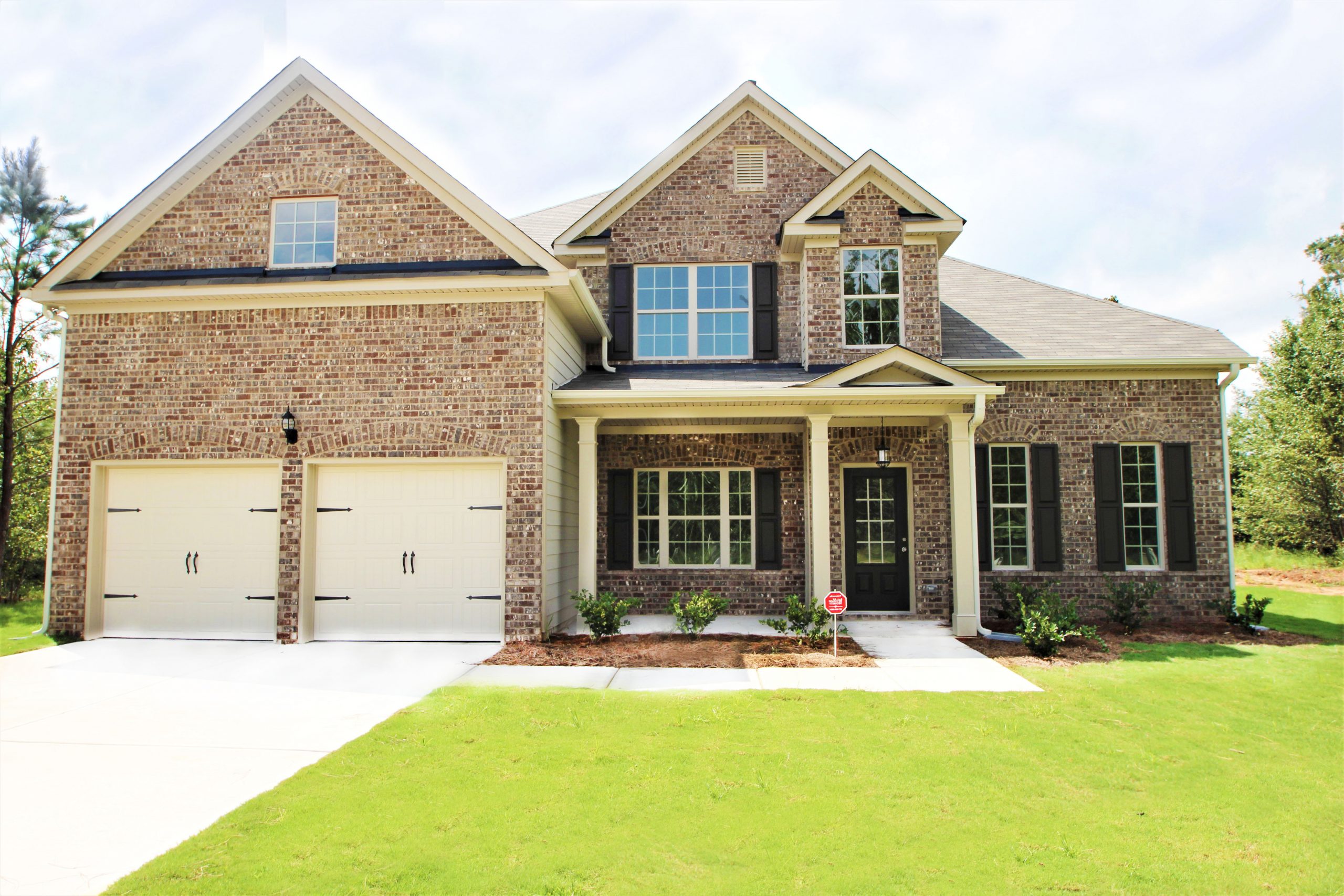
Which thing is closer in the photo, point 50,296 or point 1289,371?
point 50,296

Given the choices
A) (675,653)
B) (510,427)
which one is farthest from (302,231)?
(675,653)

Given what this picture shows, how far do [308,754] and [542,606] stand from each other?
4.22 meters

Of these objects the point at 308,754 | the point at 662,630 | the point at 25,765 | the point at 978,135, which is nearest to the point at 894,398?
the point at 978,135

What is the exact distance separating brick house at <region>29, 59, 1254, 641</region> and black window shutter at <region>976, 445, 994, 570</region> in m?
0.08

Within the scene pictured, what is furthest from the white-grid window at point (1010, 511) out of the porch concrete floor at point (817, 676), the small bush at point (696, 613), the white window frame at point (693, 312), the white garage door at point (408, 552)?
the white garage door at point (408, 552)

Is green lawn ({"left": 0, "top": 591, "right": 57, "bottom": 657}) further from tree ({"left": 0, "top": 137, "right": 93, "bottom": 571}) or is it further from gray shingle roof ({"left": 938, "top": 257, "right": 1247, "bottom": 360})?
gray shingle roof ({"left": 938, "top": 257, "right": 1247, "bottom": 360})

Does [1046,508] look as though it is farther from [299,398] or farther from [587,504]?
[299,398]

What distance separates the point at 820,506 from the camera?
10.5 m

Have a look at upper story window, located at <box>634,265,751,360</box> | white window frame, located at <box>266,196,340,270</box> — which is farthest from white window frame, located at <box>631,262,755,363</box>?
white window frame, located at <box>266,196,340,270</box>

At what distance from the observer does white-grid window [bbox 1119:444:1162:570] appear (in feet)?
39.5

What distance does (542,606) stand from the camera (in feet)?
31.1

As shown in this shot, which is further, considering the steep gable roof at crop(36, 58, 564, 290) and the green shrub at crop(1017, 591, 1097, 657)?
the steep gable roof at crop(36, 58, 564, 290)

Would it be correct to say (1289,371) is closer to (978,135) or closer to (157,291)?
(978,135)

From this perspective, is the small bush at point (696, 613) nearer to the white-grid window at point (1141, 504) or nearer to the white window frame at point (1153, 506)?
the white window frame at point (1153, 506)
